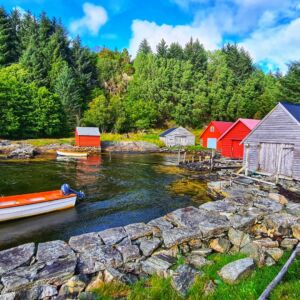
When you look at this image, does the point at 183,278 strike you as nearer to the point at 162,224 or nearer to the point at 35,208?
the point at 162,224

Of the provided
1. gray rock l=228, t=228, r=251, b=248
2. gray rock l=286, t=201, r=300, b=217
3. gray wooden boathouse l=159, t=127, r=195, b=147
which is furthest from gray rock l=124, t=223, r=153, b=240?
gray wooden boathouse l=159, t=127, r=195, b=147

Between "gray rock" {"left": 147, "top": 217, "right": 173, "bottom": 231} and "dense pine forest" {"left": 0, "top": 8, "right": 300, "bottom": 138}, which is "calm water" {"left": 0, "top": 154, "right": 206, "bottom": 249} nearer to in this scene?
"gray rock" {"left": 147, "top": 217, "right": 173, "bottom": 231}

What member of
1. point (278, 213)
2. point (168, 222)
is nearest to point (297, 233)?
point (278, 213)

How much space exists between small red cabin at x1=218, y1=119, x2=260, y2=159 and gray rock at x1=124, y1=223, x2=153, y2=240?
2786 cm

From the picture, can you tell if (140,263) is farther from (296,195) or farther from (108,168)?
(108,168)

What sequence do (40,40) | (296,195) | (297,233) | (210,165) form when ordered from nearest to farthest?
(297,233) < (296,195) < (210,165) < (40,40)

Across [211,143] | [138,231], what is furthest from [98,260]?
[211,143]

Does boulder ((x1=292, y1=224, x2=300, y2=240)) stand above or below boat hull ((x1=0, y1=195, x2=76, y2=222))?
above

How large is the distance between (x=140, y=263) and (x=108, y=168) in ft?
79.0

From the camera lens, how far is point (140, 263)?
7969 mm

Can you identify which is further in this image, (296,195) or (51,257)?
(296,195)

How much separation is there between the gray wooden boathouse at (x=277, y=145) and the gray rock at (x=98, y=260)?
50.1 ft

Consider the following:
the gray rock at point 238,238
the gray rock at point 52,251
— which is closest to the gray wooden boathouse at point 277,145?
the gray rock at point 238,238

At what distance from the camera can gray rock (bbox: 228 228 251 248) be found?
8.92 m
